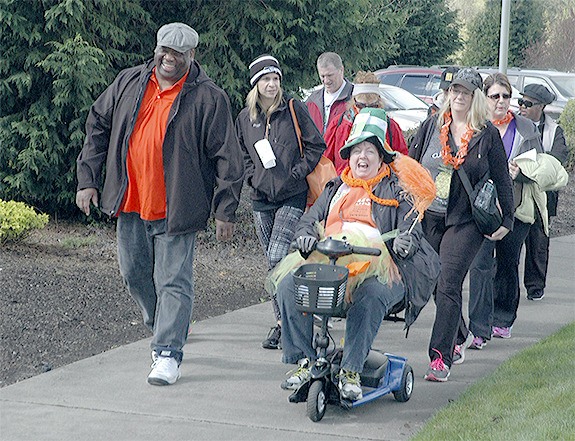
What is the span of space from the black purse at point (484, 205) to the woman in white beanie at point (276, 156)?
1143 mm

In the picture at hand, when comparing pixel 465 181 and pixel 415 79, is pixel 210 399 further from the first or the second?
pixel 415 79

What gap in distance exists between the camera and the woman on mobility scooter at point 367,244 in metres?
5.64

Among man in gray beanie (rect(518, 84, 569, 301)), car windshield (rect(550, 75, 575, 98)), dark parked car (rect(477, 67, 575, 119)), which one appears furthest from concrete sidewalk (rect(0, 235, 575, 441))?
car windshield (rect(550, 75, 575, 98))

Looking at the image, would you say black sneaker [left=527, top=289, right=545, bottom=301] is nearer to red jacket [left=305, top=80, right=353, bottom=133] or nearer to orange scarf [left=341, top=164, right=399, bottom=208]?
red jacket [left=305, top=80, right=353, bottom=133]

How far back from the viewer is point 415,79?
87.7ft

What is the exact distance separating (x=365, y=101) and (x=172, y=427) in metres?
3.12

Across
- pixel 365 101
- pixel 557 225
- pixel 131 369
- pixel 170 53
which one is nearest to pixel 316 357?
pixel 131 369

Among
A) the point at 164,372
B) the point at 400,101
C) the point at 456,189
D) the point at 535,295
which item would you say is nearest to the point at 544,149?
the point at 535,295

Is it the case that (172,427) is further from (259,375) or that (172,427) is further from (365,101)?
(365,101)

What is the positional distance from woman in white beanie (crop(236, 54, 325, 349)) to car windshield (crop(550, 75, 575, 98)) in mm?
20312

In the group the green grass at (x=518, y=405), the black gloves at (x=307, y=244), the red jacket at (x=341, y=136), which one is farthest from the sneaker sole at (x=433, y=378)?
the red jacket at (x=341, y=136)

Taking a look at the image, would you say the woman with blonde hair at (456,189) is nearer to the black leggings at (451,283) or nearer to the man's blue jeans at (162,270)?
the black leggings at (451,283)

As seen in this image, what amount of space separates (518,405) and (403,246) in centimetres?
108

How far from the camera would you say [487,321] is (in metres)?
7.56
